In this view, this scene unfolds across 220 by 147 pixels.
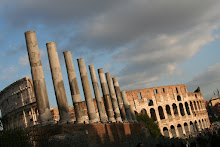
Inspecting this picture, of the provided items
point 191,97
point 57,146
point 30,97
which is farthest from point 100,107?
point 191,97

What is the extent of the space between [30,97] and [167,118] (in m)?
21.9

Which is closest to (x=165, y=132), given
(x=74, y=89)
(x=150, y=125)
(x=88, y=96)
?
(x=150, y=125)

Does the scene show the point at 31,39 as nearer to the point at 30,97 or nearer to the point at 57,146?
the point at 57,146

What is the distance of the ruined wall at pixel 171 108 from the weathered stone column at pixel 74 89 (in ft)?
95.4

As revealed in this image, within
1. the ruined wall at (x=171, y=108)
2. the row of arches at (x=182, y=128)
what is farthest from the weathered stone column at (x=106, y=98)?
the row of arches at (x=182, y=128)

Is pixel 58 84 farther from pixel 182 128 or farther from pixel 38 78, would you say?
pixel 182 128

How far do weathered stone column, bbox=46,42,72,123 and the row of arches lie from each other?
114 ft

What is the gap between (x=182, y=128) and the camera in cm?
4706

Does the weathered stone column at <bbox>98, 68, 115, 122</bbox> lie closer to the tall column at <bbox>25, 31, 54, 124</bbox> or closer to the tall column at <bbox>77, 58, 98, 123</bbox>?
the tall column at <bbox>77, 58, 98, 123</bbox>

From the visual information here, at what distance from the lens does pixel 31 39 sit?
13.1 m

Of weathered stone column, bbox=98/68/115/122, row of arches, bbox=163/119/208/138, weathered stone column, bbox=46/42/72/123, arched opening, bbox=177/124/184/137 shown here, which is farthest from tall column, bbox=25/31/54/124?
arched opening, bbox=177/124/184/137

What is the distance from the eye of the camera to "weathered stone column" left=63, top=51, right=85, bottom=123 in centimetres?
1627

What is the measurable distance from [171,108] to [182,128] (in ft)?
12.3

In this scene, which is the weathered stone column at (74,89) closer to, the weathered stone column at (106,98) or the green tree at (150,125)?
the weathered stone column at (106,98)
